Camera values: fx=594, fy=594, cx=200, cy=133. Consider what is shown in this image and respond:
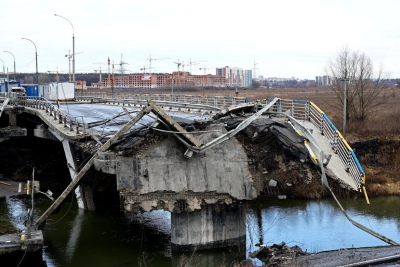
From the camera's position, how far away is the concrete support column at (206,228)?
22.6 metres

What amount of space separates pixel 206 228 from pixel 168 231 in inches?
159

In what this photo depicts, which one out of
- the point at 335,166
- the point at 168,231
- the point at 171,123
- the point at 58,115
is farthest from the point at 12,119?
the point at 335,166

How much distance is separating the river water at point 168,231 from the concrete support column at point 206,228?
1.32ft

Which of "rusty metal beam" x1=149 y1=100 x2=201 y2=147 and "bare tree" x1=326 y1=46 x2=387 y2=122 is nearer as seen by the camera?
"rusty metal beam" x1=149 y1=100 x2=201 y2=147

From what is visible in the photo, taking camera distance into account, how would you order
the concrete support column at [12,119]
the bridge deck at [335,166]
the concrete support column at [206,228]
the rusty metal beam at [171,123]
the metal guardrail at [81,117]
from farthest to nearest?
the concrete support column at [12,119] → the metal guardrail at [81,117] → the bridge deck at [335,166] → the concrete support column at [206,228] → the rusty metal beam at [171,123]

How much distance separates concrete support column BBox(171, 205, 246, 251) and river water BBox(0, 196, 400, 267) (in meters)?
0.40

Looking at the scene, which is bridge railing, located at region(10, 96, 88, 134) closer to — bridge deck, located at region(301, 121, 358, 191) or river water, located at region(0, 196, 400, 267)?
river water, located at region(0, 196, 400, 267)

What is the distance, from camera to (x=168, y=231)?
2638 centimetres

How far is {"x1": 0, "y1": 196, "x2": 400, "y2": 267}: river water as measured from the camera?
894 inches

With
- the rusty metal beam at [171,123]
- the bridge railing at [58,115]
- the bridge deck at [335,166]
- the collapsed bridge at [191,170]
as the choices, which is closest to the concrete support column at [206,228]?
the collapsed bridge at [191,170]

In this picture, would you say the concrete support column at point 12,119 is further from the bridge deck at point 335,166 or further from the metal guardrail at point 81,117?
the bridge deck at point 335,166

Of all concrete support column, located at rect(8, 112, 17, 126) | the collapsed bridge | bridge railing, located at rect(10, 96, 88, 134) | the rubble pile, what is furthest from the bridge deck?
concrete support column, located at rect(8, 112, 17, 126)

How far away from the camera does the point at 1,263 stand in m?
21.0

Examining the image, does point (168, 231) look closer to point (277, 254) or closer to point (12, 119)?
point (277, 254)
